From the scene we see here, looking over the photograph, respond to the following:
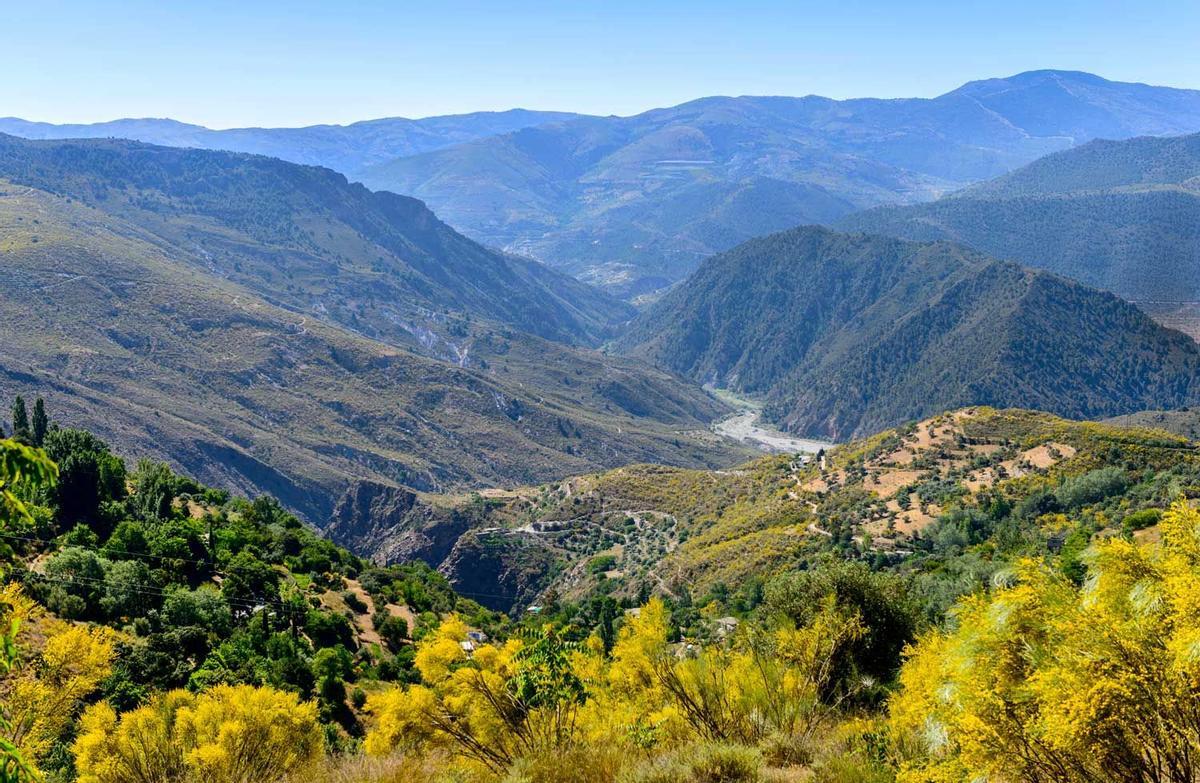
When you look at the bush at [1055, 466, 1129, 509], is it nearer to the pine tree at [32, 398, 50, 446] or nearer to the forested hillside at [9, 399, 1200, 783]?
the forested hillside at [9, 399, 1200, 783]

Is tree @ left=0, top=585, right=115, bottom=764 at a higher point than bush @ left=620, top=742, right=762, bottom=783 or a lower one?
lower

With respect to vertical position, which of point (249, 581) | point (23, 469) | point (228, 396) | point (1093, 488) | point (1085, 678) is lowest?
point (228, 396)

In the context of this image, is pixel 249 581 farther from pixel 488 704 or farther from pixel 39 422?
pixel 488 704

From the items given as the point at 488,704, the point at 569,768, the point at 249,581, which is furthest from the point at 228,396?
the point at 569,768

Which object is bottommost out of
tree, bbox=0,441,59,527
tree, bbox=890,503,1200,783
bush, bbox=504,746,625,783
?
bush, bbox=504,746,625,783

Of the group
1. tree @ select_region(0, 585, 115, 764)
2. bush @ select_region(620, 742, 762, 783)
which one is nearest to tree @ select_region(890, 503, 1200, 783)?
bush @ select_region(620, 742, 762, 783)

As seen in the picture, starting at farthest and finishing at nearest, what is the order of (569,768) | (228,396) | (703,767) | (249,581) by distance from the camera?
(228,396), (249,581), (569,768), (703,767)

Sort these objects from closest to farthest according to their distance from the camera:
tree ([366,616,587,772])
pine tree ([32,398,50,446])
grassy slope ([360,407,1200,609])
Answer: tree ([366,616,587,772]), pine tree ([32,398,50,446]), grassy slope ([360,407,1200,609])
